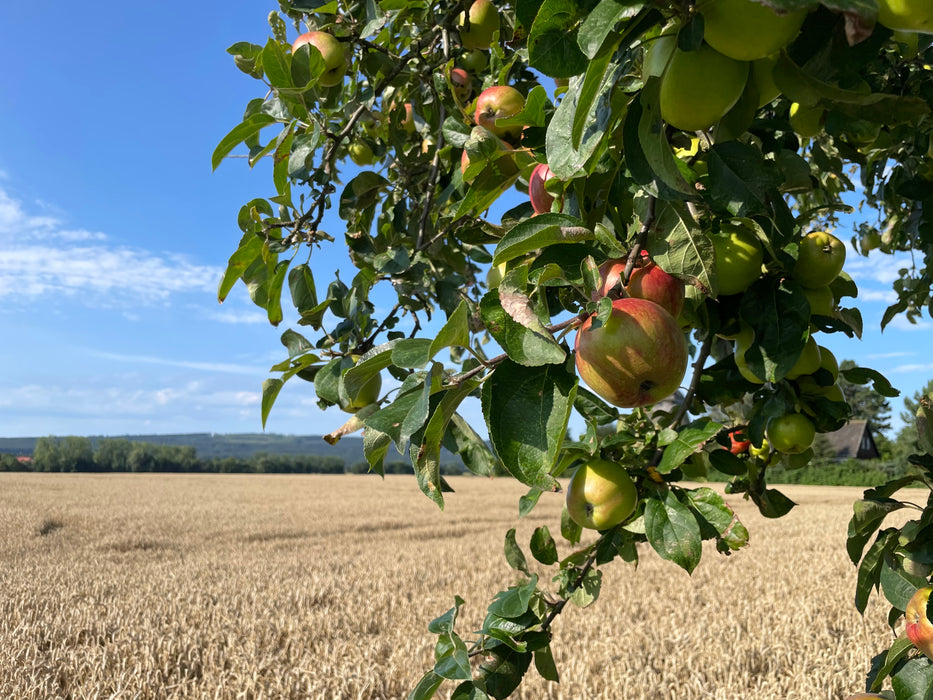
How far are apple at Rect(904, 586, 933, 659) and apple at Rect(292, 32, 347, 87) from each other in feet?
5.02

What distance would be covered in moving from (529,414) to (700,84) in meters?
0.33

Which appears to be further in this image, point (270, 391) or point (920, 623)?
point (270, 391)

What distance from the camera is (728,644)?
4.43 metres

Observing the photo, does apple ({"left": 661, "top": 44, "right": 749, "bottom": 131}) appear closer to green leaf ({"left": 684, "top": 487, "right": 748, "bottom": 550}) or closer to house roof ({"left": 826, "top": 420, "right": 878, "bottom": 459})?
green leaf ({"left": 684, "top": 487, "right": 748, "bottom": 550})

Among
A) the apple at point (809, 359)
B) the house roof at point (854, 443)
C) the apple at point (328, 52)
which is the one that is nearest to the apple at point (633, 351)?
the apple at point (809, 359)

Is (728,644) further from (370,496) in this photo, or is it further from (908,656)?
(370,496)

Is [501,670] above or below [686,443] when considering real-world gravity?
below

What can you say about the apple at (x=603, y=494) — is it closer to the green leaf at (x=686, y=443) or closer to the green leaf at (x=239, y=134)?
the green leaf at (x=686, y=443)

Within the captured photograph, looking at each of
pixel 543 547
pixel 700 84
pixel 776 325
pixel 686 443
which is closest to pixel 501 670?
pixel 543 547

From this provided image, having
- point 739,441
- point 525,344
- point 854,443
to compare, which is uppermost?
point 525,344

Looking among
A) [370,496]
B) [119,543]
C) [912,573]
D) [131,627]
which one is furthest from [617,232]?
[370,496]

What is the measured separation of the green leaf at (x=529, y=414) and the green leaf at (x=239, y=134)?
33.6 inches

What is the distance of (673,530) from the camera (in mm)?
899

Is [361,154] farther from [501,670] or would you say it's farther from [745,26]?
[745,26]
